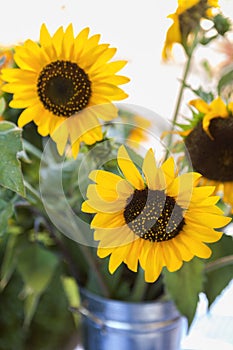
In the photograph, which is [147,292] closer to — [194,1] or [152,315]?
[152,315]

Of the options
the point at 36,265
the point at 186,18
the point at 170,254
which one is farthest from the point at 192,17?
the point at 36,265

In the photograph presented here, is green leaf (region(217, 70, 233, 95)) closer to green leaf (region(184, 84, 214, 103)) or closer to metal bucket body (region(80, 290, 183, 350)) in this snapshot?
green leaf (region(184, 84, 214, 103))

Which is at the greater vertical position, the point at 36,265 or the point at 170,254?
the point at 170,254

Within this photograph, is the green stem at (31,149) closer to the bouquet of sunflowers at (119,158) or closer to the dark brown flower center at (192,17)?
the bouquet of sunflowers at (119,158)

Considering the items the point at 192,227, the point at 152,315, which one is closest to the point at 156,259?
the point at 192,227

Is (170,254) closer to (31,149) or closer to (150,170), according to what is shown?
(150,170)

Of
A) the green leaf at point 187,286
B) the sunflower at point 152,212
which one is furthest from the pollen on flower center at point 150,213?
the green leaf at point 187,286
